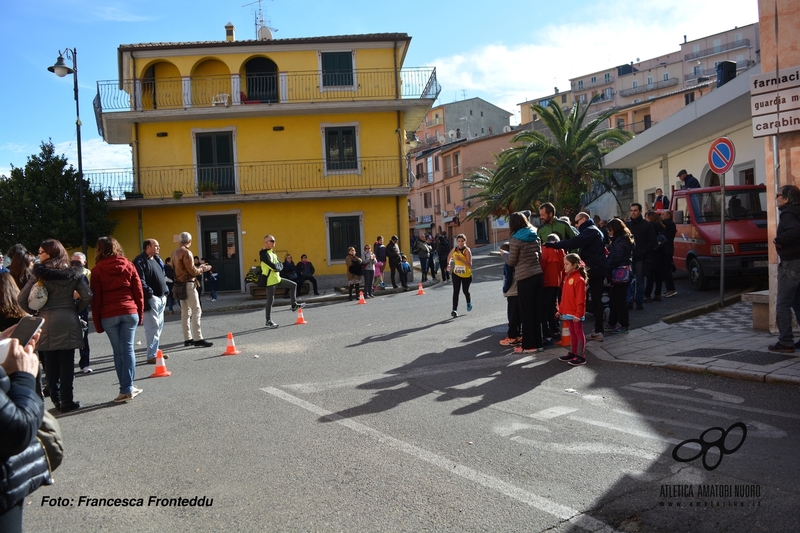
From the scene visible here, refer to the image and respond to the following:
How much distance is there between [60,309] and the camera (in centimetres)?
691

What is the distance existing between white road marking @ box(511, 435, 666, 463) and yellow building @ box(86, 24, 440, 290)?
21617mm

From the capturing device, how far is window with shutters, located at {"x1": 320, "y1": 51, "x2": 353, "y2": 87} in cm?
2700

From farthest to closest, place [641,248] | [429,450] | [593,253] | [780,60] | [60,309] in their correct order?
[641,248], [593,253], [780,60], [60,309], [429,450]

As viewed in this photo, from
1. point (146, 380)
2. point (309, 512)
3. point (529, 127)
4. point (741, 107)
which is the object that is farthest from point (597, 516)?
point (529, 127)

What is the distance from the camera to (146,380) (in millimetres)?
8641

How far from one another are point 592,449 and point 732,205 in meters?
11.0

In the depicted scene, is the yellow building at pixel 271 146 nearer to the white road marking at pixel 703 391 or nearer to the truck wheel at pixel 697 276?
the truck wheel at pixel 697 276

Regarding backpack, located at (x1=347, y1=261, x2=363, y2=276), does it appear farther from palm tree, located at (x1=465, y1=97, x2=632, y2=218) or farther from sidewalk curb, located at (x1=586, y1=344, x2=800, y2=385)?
sidewalk curb, located at (x1=586, y1=344, x2=800, y2=385)

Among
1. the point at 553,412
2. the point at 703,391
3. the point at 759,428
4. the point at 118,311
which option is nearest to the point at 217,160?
the point at 118,311

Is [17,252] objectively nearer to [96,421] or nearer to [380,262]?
[96,421]

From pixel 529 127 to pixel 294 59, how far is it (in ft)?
134

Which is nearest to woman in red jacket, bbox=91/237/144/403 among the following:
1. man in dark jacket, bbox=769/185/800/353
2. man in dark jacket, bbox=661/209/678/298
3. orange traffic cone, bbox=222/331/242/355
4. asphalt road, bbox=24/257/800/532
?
asphalt road, bbox=24/257/800/532

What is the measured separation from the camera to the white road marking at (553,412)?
19.4 ft

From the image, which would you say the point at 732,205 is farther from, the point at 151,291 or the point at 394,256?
the point at 151,291
